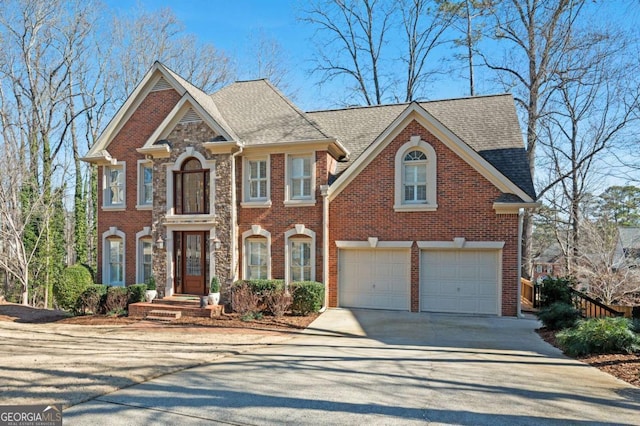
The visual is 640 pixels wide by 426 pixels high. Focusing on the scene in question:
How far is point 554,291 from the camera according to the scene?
12812 mm

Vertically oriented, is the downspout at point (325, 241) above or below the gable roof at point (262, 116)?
below

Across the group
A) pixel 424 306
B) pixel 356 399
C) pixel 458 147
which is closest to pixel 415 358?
pixel 356 399

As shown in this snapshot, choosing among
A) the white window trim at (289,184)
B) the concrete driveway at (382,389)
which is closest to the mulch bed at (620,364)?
the concrete driveway at (382,389)

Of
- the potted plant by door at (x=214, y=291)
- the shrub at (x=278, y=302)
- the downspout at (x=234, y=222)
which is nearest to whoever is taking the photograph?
the shrub at (x=278, y=302)

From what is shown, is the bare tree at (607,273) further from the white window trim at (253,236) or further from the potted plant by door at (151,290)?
the potted plant by door at (151,290)

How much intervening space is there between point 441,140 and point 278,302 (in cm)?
757

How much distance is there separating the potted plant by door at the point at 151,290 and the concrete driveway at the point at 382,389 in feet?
23.6

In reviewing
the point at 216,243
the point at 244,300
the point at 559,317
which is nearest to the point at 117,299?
the point at 216,243

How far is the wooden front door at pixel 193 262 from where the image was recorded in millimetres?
14641

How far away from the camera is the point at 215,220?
14234 millimetres

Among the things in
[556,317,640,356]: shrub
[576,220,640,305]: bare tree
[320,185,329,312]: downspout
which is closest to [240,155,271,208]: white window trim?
[320,185,329,312]: downspout

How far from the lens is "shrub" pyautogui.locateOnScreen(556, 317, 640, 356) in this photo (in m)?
7.84

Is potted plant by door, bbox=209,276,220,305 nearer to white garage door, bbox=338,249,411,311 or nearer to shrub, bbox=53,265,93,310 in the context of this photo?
white garage door, bbox=338,249,411,311

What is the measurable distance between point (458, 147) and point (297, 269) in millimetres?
6907
